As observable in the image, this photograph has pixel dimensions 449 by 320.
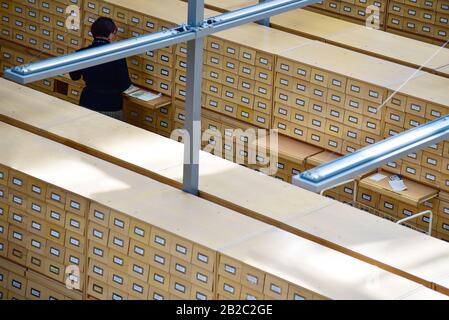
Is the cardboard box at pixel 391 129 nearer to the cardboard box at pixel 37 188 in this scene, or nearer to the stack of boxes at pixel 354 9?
the stack of boxes at pixel 354 9

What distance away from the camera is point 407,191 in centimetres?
1188

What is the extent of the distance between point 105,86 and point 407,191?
3279 millimetres

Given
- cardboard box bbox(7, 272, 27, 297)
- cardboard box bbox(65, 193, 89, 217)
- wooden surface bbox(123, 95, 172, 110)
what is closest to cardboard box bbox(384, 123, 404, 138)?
wooden surface bbox(123, 95, 172, 110)

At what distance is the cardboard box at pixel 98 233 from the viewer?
10.1 metres

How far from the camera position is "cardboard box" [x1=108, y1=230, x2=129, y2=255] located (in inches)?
395

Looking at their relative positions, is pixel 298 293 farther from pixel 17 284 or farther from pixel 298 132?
pixel 298 132

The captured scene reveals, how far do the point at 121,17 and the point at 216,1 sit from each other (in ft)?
3.80

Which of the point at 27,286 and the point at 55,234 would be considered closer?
the point at 55,234

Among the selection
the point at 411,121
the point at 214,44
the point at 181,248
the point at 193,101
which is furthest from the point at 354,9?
the point at 181,248

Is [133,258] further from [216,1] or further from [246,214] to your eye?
[216,1]

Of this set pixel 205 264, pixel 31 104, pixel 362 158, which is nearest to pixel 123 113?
pixel 31 104

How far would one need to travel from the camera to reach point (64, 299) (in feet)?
34.5

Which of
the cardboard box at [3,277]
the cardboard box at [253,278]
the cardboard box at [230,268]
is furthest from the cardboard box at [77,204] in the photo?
the cardboard box at [253,278]

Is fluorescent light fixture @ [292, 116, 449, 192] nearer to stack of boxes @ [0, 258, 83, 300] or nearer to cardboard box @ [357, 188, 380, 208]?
stack of boxes @ [0, 258, 83, 300]
